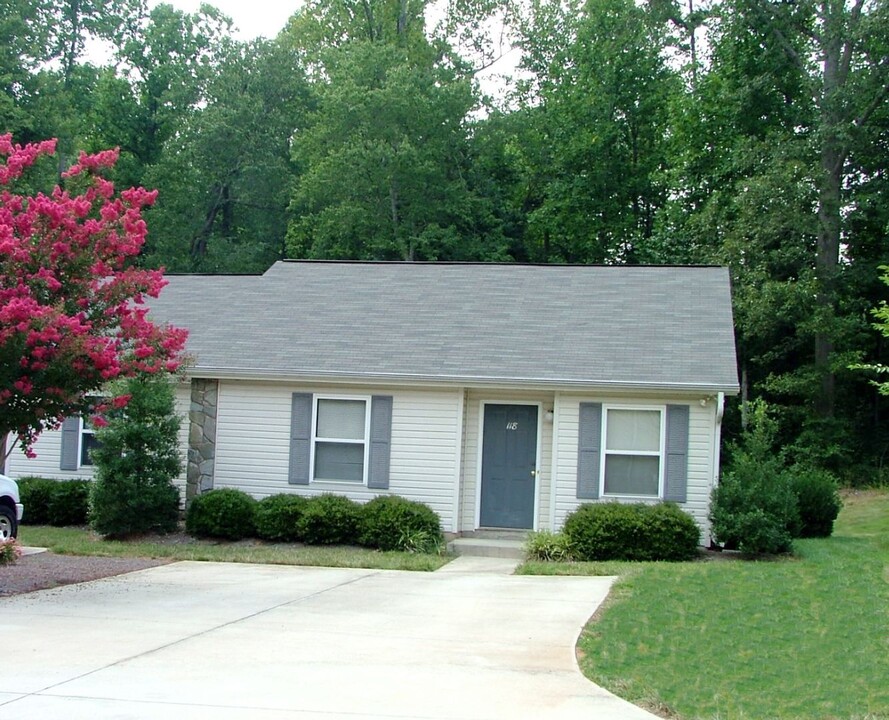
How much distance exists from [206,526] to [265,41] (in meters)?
29.4

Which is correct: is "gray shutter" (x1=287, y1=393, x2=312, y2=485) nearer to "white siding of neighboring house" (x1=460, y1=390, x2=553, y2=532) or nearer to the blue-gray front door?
"white siding of neighboring house" (x1=460, y1=390, x2=553, y2=532)

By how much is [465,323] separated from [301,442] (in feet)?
11.6

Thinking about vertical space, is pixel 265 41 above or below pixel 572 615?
above

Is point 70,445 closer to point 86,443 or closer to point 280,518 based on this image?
point 86,443

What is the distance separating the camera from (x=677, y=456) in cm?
1547

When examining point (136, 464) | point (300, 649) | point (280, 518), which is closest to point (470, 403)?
point (280, 518)

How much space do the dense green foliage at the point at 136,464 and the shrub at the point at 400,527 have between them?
3.24 metres

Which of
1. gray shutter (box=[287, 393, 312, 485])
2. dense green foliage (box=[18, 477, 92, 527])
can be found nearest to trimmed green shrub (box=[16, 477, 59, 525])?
dense green foliage (box=[18, 477, 92, 527])

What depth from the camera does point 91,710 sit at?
636 centimetres

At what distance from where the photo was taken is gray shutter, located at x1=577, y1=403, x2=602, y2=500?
615 inches

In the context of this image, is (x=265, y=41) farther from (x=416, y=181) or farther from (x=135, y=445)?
(x=135, y=445)

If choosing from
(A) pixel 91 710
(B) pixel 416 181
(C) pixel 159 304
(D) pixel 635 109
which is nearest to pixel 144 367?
(A) pixel 91 710

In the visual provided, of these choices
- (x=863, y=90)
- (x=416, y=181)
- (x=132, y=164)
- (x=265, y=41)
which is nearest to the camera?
(x=863, y=90)

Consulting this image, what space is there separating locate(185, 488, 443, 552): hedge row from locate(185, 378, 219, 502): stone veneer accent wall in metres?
0.88
